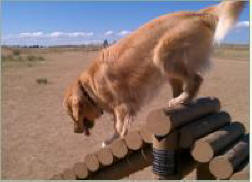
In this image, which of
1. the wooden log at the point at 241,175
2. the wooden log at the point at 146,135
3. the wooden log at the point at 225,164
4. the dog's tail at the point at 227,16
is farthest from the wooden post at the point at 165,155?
the dog's tail at the point at 227,16

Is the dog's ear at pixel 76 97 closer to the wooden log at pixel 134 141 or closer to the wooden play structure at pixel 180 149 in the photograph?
A: the wooden play structure at pixel 180 149

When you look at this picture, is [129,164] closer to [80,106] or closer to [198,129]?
[198,129]

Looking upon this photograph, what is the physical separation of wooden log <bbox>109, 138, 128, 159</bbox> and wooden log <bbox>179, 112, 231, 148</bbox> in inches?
28.7

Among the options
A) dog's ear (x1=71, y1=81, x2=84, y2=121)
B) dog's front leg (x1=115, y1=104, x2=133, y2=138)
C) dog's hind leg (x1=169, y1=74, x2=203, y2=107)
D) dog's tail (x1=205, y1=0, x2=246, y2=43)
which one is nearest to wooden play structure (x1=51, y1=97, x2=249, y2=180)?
dog's hind leg (x1=169, y1=74, x2=203, y2=107)

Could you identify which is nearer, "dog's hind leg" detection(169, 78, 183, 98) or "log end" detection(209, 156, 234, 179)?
"log end" detection(209, 156, 234, 179)

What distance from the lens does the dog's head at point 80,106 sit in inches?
235

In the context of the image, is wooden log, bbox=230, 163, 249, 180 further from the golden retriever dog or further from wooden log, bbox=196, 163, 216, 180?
the golden retriever dog

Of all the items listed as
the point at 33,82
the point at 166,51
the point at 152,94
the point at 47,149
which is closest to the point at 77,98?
the point at 152,94

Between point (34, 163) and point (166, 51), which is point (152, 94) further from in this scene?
point (34, 163)

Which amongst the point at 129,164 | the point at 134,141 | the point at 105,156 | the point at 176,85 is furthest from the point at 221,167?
the point at 176,85

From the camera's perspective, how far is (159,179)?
4.37m

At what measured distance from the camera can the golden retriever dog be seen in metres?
5.20

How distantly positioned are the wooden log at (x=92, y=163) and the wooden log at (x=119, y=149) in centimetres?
34

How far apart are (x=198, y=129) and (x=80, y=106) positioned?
2.26 meters
